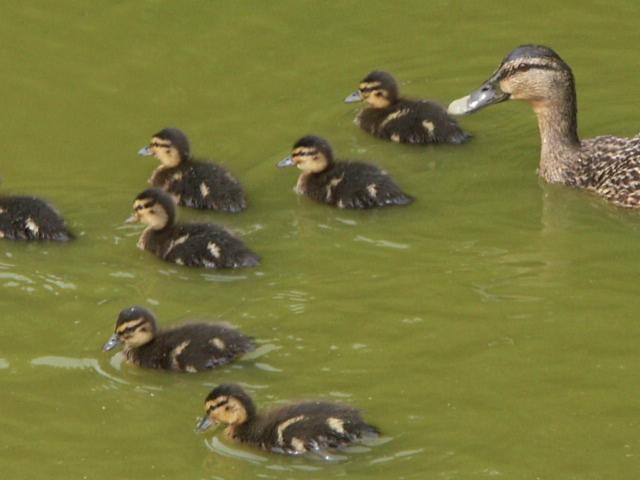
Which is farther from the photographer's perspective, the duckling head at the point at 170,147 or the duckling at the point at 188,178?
the duckling head at the point at 170,147

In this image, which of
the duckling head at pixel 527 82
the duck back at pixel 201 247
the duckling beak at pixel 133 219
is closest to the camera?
the duck back at pixel 201 247

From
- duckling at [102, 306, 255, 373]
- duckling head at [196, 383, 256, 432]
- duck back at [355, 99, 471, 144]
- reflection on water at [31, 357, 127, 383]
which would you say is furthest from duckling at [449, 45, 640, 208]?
duckling head at [196, 383, 256, 432]

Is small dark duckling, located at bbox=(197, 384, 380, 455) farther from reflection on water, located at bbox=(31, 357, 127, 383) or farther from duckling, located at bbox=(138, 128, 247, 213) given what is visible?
duckling, located at bbox=(138, 128, 247, 213)

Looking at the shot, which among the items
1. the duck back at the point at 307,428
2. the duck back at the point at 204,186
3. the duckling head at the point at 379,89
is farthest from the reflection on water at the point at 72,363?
the duckling head at the point at 379,89

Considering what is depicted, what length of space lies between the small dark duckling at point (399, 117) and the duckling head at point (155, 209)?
1.53 meters

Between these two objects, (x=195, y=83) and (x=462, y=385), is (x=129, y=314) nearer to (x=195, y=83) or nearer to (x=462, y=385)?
(x=462, y=385)

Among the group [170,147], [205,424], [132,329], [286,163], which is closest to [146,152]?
[170,147]

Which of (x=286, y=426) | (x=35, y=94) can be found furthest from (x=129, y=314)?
(x=35, y=94)

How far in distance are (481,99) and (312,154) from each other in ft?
3.20

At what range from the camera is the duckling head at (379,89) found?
10039 millimetres

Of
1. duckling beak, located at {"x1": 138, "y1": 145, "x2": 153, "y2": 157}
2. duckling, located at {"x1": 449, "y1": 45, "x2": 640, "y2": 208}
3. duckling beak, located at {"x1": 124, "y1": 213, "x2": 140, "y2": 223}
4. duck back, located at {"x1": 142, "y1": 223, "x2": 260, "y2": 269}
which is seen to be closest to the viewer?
duck back, located at {"x1": 142, "y1": 223, "x2": 260, "y2": 269}

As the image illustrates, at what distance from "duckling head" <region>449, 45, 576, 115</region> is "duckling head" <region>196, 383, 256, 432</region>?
9.85 feet

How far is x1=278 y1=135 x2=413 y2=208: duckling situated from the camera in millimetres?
9133

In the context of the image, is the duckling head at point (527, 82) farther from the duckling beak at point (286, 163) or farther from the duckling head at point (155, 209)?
the duckling head at point (155, 209)
